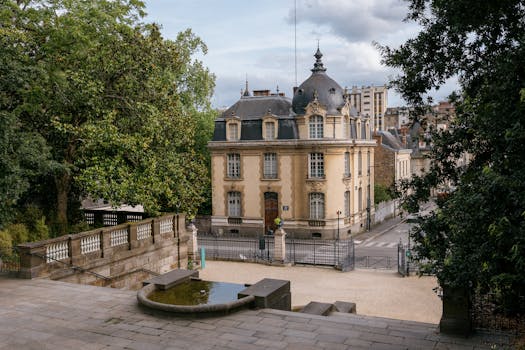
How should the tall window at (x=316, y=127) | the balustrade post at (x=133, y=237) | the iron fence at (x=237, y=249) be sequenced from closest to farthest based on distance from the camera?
the balustrade post at (x=133, y=237)
the iron fence at (x=237, y=249)
the tall window at (x=316, y=127)

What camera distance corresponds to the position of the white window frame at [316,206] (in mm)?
36938

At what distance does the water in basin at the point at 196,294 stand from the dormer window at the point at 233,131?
2487 cm

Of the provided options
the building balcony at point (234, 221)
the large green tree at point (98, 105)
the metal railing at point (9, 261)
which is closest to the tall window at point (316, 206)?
the building balcony at point (234, 221)

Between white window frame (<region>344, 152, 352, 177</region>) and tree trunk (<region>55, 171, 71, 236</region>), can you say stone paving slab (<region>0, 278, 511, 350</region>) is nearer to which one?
tree trunk (<region>55, 171, 71, 236</region>)

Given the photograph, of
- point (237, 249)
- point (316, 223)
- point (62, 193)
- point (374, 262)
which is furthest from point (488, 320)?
point (316, 223)

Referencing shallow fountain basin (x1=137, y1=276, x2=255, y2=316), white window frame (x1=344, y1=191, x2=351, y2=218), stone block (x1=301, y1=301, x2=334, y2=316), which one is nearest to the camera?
shallow fountain basin (x1=137, y1=276, x2=255, y2=316)

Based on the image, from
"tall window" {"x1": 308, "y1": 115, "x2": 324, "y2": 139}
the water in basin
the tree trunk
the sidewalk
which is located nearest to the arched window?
"tall window" {"x1": 308, "y1": 115, "x2": 324, "y2": 139}

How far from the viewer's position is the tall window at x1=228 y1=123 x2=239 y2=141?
3881 centimetres

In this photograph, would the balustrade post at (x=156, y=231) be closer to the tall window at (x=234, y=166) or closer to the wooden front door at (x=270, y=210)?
the wooden front door at (x=270, y=210)

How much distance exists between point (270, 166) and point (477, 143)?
94.1ft

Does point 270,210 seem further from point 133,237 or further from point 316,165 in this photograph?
point 133,237

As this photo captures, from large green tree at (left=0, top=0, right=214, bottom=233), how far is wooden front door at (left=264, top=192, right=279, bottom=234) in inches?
594

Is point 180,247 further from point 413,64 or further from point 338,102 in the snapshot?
point 338,102

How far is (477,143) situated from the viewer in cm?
960
